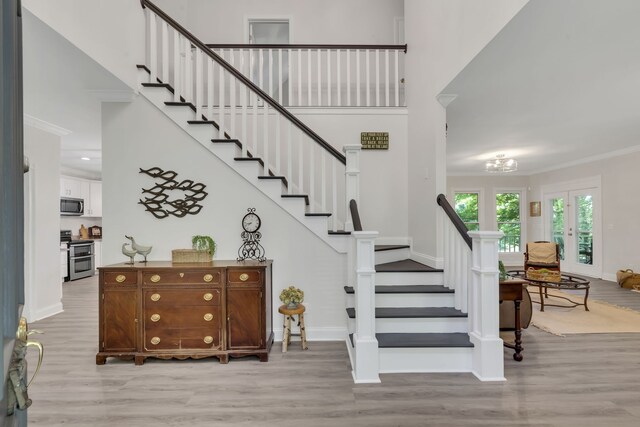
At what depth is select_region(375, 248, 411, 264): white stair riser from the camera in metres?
3.86

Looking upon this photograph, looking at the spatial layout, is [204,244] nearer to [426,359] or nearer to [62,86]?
[62,86]

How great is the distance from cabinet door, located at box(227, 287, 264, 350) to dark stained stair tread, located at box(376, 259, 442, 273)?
1297 millimetres

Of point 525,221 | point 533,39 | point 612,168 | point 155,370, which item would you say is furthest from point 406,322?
point 525,221

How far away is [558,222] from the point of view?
8203 millimetres

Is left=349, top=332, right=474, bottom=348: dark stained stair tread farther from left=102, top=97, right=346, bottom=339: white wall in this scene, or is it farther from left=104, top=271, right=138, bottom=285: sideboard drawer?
left=104, top=271, right=138, bottom=285: sideboard drawer

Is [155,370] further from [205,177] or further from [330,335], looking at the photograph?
[205,177]

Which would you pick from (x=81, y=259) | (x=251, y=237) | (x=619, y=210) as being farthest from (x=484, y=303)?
(x=81, y=259)

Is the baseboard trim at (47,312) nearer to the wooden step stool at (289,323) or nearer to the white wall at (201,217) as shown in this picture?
the white wall at (201,217)

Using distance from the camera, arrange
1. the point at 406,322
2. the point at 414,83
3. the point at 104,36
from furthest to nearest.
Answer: the point at 414,83 < the point at 406,322 < the point at 104,36

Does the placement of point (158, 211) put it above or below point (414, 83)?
below

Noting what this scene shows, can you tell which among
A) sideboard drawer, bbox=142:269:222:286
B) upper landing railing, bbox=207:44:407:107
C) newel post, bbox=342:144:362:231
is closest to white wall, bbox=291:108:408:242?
upper landing railing, bbox=207:44:407:107

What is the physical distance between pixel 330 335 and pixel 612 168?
278 inches

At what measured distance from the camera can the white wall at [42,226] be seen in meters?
4.15

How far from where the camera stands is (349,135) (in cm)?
435
